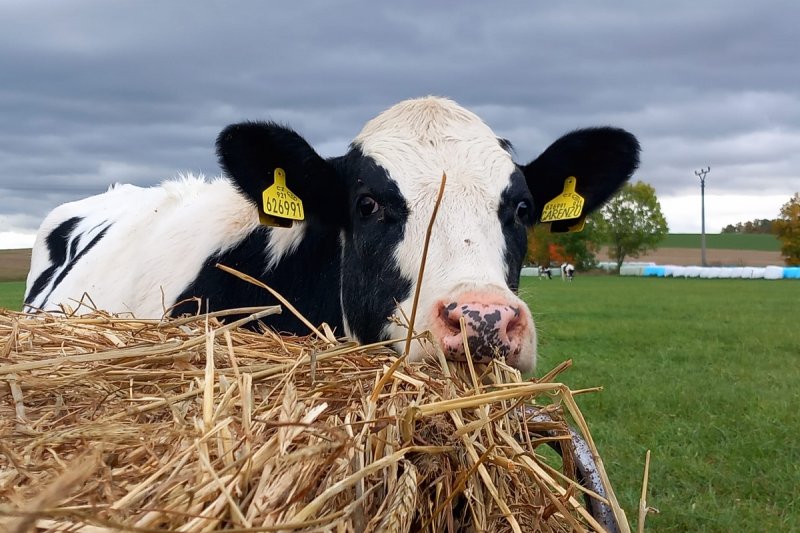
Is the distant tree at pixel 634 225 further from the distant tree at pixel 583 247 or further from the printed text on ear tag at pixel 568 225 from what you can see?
the printed text on ear tag at pixel 568 225

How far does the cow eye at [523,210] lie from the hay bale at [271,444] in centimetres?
194

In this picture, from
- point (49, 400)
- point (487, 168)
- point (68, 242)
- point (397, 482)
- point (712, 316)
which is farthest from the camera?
point (712, 316)

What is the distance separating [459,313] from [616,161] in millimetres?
2957

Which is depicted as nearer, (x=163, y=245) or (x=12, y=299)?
(x=163, y=245)

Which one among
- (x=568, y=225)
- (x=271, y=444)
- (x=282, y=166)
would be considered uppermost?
(x=282, y=166)

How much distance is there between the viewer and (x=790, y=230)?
8288cm

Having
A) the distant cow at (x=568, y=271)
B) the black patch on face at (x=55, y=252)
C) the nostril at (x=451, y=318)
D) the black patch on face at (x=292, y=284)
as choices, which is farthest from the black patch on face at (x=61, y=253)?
the distant cow at (x=568, y=271)

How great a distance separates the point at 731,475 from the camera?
19.6 ft

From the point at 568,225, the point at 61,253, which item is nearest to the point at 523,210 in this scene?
the point at 568,225

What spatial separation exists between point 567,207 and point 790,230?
287 ft

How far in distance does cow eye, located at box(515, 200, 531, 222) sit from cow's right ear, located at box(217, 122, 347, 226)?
3.18ft

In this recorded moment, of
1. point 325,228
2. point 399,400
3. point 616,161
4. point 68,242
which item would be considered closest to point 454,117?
point 325,228

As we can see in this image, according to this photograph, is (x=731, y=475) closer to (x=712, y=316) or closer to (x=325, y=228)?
(x=325, y=228)

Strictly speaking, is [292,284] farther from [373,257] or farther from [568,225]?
[568,225]
